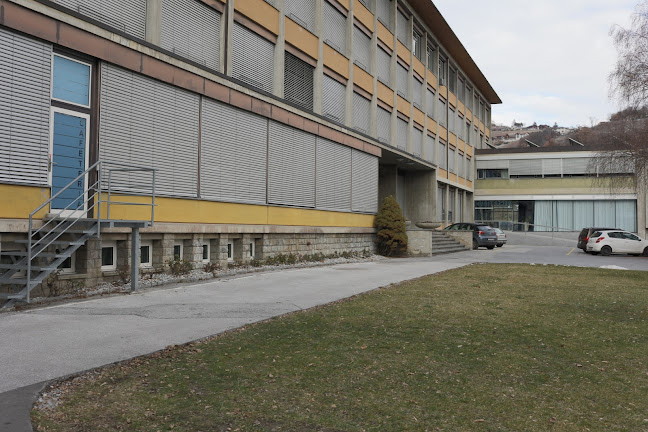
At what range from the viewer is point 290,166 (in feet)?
62.5

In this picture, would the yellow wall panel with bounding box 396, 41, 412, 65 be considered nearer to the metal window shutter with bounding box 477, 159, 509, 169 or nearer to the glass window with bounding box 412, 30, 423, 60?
the glass window with bounding box 412, 30, 423, 60

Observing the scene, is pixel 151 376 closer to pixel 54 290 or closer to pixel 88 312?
pixel 88 312

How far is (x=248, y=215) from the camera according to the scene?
1644cm

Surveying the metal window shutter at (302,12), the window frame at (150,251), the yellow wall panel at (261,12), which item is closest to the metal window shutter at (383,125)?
the metal window shutter at (302,12)

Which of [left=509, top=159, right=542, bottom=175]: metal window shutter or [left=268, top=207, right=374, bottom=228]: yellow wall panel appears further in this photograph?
[left=509, top=159, right=542, bottom=175]: metal window shutter

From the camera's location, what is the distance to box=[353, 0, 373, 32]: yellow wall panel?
2569 centimetres

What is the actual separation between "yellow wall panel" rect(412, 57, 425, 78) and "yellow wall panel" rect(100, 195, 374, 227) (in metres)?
16.9

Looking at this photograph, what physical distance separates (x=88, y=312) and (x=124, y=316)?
0.68m

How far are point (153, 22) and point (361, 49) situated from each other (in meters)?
15.2

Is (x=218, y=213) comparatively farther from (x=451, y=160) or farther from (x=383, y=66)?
(x=451, y=160)

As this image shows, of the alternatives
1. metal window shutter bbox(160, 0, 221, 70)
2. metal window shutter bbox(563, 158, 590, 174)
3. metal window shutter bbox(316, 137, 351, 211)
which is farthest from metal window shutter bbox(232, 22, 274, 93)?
metal window shutter bbox(563, 158, 590, 174)

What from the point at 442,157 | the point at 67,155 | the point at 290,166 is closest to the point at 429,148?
the point at 442,157

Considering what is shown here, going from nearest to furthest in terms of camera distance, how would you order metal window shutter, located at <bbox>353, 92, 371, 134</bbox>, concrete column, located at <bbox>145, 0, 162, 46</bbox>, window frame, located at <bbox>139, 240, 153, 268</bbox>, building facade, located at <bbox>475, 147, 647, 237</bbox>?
window frame, located at <bbox>139, 240, 153, 268</bbox>
concrete column, located at <bbox>145, 0, 162, 46</bbox>
metal window shutter, located at <bbox>353, 92, 371, 134</bbox>
building facade, located at <bbox>475, 147, 647, 237</bbox>

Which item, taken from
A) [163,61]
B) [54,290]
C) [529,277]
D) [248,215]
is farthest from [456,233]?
[54,290]
